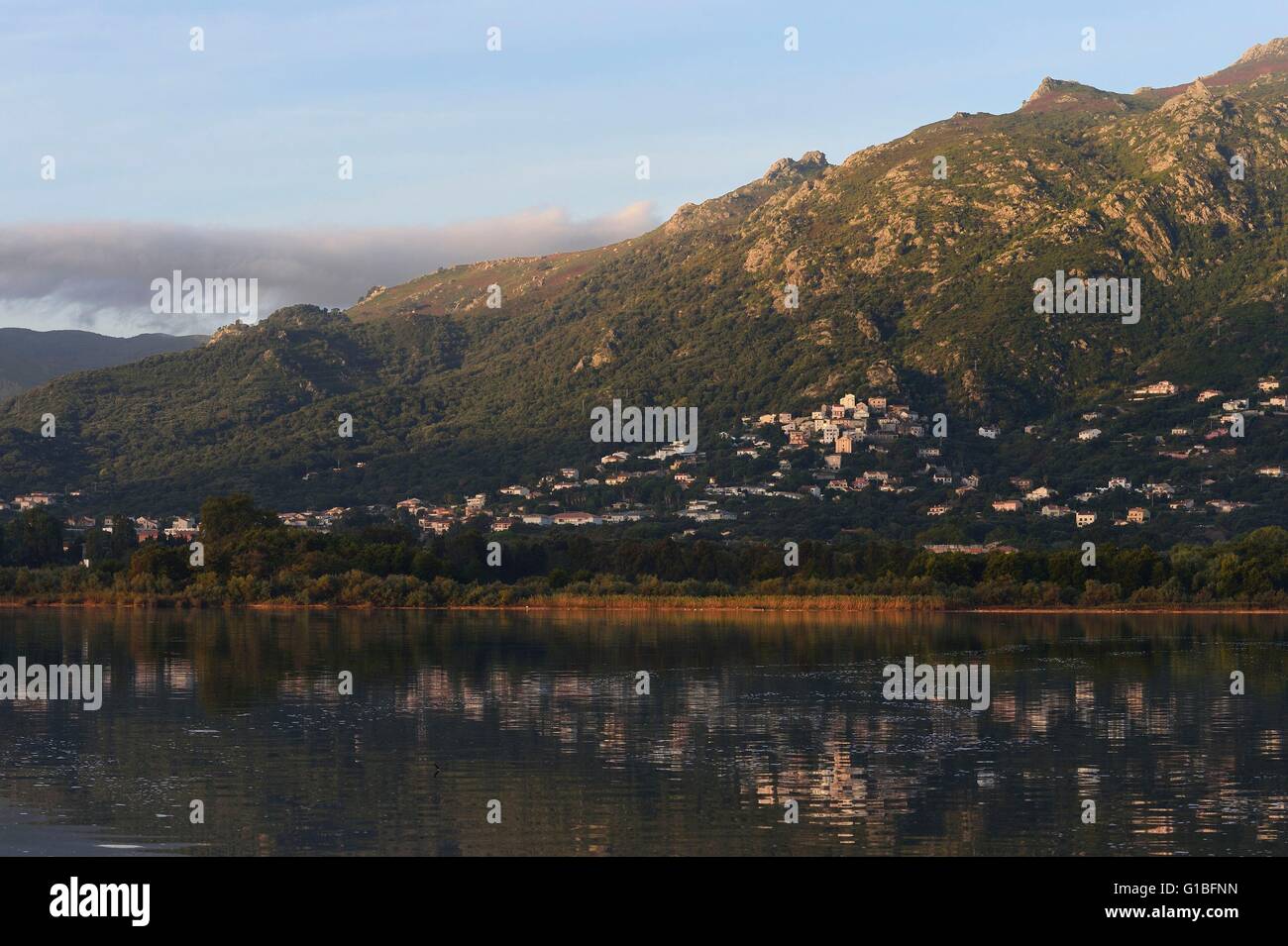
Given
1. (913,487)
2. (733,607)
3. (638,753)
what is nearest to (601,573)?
(733,607)

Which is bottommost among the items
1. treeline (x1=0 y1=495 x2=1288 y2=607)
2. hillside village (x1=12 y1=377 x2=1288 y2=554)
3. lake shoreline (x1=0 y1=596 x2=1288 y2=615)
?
lake shoreline (x1=0 y1=596 x2=1288 y2=615)

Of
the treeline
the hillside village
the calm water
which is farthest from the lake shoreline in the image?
the hillside village

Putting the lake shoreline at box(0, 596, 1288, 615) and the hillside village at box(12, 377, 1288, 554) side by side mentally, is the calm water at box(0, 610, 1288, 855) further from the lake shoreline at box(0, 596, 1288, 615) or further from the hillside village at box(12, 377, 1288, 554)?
the hillside village at box(12, 377, 1288, 554)

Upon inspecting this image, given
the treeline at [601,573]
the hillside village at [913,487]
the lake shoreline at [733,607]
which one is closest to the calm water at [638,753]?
the lake shoreline at [733,607]

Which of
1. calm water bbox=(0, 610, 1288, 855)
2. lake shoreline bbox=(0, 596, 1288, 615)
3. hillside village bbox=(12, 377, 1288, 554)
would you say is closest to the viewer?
calm water bbox=(0, 610, 1288, 855)

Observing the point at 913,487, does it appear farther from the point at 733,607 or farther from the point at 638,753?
the point at 638,753

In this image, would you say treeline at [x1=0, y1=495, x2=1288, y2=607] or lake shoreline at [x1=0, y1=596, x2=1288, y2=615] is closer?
lake shoreline at [x1=0, y1=596, x2=1288, y2=615]
